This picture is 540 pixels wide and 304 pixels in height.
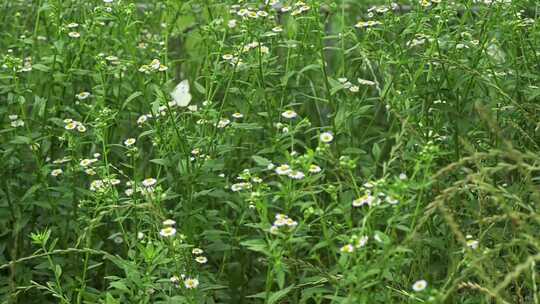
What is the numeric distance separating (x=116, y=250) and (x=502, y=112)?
4.77 ft

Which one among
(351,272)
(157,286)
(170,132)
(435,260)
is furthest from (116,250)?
(351,272)

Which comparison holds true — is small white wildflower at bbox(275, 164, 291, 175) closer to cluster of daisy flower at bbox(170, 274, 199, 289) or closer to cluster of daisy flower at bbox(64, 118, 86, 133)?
cluster of daisy flower at bbox(170, 274, 199, 289)

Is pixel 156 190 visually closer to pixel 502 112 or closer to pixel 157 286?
pixel 157 286

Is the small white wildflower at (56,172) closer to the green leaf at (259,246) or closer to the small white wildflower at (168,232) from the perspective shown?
the small white wildflower at (168,232)

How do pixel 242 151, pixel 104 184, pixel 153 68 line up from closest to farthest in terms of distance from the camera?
pixel 104 184
pixel 153 68
pixel 242 151

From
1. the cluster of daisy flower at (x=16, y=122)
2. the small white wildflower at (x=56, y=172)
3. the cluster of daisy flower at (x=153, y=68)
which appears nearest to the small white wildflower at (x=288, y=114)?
the cluster of daisy flower at (x=153, y=68)

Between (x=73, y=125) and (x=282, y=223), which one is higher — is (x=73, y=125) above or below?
below

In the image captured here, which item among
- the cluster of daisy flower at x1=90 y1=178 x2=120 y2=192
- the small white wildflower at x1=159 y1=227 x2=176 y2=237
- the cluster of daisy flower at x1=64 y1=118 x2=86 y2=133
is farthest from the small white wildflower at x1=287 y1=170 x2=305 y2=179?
the cluster of daisy flower at x1=64 y1=118 x2=86 y2=133

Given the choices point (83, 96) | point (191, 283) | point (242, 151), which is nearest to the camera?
point (191, 283)

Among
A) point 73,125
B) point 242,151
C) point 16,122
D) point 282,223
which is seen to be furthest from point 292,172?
point 16,122

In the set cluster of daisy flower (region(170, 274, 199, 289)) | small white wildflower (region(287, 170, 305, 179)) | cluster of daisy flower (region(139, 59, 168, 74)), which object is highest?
small white wildflower (region(287, 170, 305, 179))

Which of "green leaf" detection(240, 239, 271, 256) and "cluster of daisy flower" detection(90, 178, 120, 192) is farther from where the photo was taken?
"cluster of daisy flower" detection(90, 178, 120, 192)

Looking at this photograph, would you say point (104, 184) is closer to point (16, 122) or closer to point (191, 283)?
point (191, 283)

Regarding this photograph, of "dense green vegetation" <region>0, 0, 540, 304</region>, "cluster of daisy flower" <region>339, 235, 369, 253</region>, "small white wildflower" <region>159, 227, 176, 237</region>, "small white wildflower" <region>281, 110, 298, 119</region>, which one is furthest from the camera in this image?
"small white wildflower" <region>281, 110, 298, 119</region>
